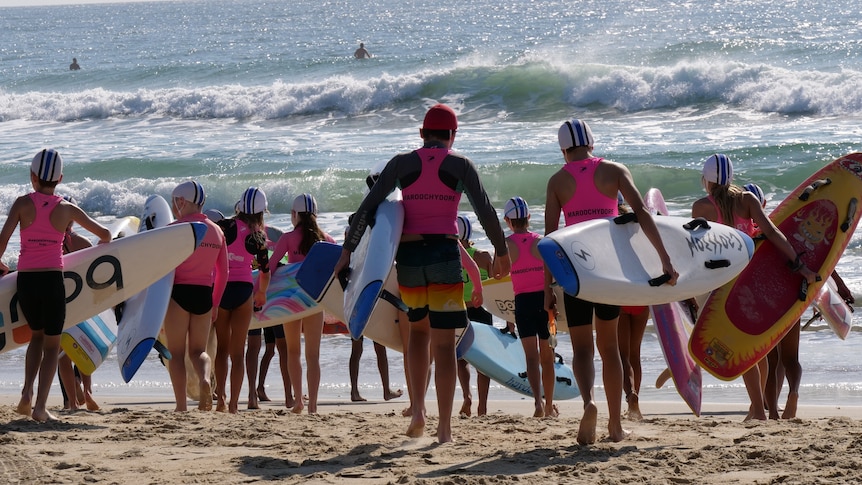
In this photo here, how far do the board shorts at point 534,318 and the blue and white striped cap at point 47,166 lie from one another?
9.36ft

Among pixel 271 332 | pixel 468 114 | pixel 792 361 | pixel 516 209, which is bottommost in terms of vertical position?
pixel 792 361

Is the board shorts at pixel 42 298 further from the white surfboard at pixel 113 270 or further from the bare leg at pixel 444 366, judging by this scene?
the bare leg at pixel 444 366

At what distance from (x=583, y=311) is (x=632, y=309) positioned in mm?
1391

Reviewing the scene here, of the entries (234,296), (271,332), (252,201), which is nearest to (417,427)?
(234,296)

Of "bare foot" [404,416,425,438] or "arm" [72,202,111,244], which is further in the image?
"arm" [72,202,111,244]

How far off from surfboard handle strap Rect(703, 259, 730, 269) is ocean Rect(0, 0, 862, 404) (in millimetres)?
2451

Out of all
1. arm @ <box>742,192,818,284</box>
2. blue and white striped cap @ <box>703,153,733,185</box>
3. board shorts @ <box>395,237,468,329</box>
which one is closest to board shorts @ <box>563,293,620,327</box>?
board shorts @ <box>395,237,468,329</box>

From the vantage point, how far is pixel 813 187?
6520mm

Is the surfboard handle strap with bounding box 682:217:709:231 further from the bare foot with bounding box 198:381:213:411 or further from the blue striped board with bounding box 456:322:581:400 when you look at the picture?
the bare foot with bounding box 198:381:213:411

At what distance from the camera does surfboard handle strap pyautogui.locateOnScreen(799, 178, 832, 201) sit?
21.2ft

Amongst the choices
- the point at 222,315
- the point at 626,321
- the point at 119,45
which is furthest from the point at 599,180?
the point at 119,45

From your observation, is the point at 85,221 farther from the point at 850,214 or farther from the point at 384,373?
the point at 850,214

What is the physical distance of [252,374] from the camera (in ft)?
24.3

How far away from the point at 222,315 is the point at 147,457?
2.29 meters
